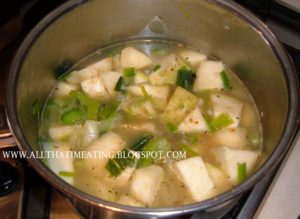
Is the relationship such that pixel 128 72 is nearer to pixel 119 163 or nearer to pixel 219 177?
pixel 119 163

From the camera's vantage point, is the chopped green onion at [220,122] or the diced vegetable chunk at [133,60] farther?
the diced vegetable chunk at [133,60]

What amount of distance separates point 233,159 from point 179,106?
0.73ft

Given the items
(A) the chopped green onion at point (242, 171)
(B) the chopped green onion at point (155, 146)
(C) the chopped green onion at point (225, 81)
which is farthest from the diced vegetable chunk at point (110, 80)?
(A) the chopped green onion at point (242, 171)

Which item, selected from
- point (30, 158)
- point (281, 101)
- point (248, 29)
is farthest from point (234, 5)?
point (30, 158)

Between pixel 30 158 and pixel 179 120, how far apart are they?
51 centimetres

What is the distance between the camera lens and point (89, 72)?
54.8 inches

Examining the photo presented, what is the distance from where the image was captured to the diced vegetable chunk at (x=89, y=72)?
1.39 m

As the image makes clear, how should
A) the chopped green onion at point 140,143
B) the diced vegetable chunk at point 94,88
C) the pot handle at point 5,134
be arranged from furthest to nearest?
the diced vegetable chunk at point 94,88
the chopped green onion at point 140,143
the pot handle at point 5,134

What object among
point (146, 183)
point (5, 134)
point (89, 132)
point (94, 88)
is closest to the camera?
point (5, 134)

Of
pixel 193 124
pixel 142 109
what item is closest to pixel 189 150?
pixel 193 124

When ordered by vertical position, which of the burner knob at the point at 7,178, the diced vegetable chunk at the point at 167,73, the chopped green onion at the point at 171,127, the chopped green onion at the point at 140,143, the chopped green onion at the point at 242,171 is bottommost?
the burner knob at the point at 7,178

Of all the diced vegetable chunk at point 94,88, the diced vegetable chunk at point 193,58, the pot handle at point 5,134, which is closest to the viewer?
the pot handle at point 5,134

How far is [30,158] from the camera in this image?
88 cm

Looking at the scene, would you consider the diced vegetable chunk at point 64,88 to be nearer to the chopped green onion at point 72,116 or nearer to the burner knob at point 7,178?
the chopped green onion at point 72,116
